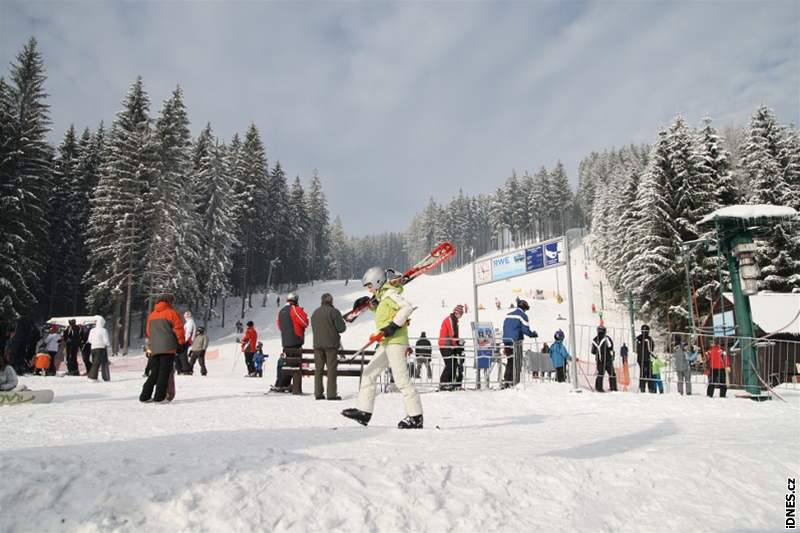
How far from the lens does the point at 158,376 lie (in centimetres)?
820

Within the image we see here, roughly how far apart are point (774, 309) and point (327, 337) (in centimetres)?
2609

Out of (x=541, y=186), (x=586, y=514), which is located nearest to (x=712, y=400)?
(x=586, y=514)

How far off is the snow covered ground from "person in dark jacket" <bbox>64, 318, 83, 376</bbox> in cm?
1045

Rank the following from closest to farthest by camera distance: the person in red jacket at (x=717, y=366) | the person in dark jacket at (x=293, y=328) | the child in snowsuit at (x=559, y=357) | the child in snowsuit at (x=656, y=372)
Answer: the person in dark jacket at (x=293, y=328) → the person in red jacket at (x=717, y=366) → the child in snowsuit at (x=656, y=372) → the child in snowsuit at (x=559, y=357)

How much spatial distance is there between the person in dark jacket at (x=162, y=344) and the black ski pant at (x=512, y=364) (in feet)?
25.8

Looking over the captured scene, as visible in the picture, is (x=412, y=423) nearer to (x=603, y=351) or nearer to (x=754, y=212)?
(x=603, y=351)

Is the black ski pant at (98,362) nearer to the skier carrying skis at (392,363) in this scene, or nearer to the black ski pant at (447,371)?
the black ski pant at (447,371)

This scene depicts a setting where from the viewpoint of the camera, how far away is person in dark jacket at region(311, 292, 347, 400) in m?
8.88

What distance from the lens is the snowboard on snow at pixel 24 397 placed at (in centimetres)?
739

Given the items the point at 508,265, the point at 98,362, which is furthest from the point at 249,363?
the point at 508,265

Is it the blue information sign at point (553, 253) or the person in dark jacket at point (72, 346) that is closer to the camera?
the blue information sign at point (553, 253)

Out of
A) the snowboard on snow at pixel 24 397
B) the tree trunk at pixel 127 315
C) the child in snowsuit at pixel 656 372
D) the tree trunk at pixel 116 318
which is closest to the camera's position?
the snowboard on snow at pixel 24 397

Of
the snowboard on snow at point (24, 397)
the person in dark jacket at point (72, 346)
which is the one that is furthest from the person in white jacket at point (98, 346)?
the snowboard on snow at point (24, 397)

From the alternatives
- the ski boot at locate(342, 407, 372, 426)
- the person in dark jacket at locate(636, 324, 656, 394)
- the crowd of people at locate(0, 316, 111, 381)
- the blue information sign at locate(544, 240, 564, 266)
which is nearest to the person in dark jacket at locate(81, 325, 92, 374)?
the crowd of people at locate(0, 316, 111, 381)
